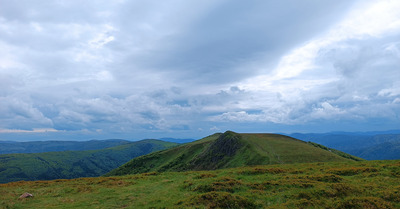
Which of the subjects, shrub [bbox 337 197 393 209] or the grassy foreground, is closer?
shrub [bbox 337 197 393 209]

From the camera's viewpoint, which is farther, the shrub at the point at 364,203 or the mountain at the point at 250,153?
the mountain at the point at 250,153

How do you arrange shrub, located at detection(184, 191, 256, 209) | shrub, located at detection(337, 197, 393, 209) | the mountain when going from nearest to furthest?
shrub, located at detection(337, 197, 393, 209)
shrub, located at detection(184, 191, 256, 209)
the mountain

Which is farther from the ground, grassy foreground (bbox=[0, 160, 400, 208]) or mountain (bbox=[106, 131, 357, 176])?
grassy foreground (bbox=[0, 160, 400, 208])

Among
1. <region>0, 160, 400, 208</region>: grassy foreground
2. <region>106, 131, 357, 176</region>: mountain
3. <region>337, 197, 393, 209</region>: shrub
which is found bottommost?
<region>106, 131, 357, 176</region>: mountain

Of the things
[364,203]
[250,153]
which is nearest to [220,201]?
[364,203]

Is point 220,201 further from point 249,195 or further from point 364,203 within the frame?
point 364,203

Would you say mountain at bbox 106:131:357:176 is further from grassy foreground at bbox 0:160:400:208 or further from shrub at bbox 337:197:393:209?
shrub at bbox 337:197:393:209

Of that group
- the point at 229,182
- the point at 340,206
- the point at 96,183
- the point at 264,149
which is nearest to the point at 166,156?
the point at 264,149

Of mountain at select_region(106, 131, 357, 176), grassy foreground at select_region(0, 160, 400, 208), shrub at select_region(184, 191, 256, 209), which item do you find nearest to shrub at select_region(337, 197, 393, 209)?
grassy foreground at select_region(0, 160, 400, 208)

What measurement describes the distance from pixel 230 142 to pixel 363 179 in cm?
6918

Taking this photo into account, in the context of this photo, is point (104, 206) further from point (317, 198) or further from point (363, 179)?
point (363, 179)

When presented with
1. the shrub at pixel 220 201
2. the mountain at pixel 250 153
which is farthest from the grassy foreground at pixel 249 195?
the mountain at pixel 250 153

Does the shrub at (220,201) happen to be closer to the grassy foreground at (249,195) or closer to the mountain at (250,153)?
the grassy foreground at (249,195)

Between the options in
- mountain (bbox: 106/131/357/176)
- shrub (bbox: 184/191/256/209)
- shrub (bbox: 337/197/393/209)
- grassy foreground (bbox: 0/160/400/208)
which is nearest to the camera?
shrub (bbox: 337/197/393/209)
